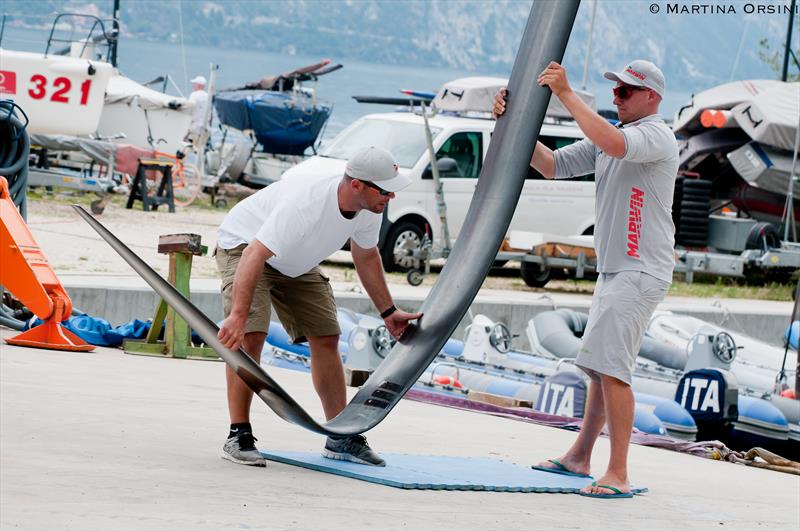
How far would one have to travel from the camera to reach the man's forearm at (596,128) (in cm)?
542

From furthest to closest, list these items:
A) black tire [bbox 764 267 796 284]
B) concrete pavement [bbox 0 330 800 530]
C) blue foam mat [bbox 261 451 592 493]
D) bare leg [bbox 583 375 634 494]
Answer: black tire [bbox 764 267 796 284]
bare leg [bbox 583 375 634 494]
blue foam mat [bbox 261 451 592 493]
concrete pavement [bbox 0 330 800 530]

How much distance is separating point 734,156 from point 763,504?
14420mm

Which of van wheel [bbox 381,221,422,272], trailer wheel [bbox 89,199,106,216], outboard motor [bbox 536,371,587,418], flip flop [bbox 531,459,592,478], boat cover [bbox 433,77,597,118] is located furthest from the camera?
trailer wheel [bbox 89,199,106,216]

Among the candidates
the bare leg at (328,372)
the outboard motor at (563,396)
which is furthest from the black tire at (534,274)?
the bare leg at (328,372)

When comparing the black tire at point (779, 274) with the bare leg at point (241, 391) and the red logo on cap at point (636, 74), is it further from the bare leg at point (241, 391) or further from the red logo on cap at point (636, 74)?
the bare leg at point (241, 391)

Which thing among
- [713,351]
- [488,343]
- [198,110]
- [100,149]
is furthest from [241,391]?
[198,110]

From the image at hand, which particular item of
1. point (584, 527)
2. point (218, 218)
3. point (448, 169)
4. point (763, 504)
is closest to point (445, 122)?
point (448, 169)

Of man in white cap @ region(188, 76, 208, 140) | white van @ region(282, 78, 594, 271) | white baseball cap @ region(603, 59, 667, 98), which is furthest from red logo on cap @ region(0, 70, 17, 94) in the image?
white baseball cap @ region(603, 59, 667, 98)

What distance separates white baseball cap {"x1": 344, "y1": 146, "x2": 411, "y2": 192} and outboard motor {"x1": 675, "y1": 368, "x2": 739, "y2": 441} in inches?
222

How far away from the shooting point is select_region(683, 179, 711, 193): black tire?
786 inches

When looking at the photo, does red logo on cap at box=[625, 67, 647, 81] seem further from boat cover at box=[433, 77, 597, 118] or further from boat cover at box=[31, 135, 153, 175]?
boat cover at box=[31, 135, 153, 175]

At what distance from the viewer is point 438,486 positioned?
5496 millimetres

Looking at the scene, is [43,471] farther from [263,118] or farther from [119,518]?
[263,118]

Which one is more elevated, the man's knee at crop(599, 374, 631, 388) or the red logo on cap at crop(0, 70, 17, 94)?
the red logo on cap at crop(0, 70, 17, 94)
